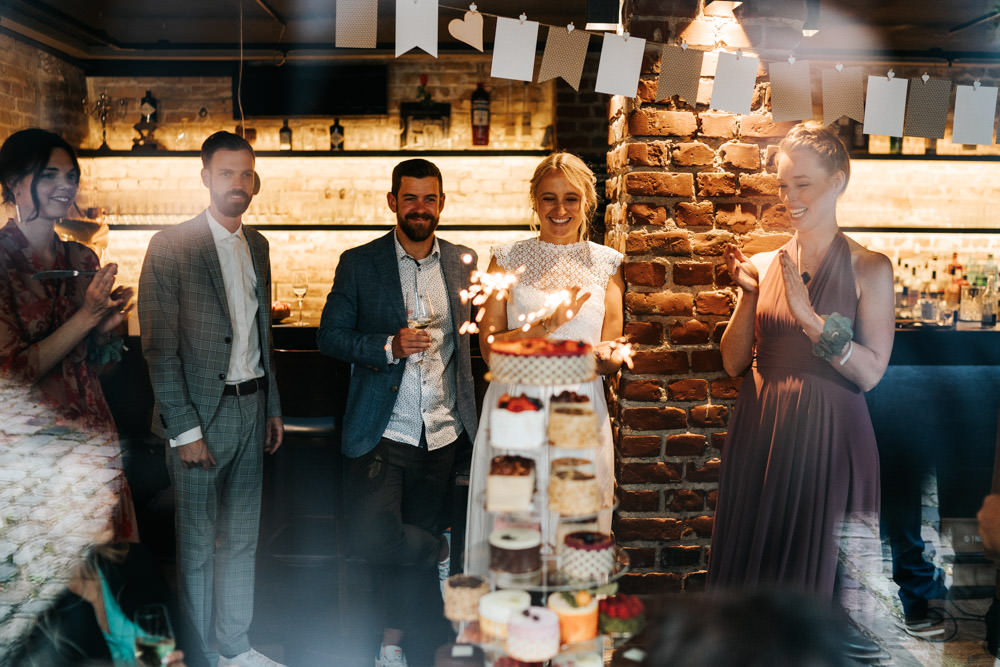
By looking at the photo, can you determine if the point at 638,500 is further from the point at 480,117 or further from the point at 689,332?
the point at 480,117

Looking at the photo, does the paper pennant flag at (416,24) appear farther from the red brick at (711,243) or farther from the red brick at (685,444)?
the red brick at (685,444)

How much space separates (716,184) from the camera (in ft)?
8.39

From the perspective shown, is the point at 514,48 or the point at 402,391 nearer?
the point at 514,48

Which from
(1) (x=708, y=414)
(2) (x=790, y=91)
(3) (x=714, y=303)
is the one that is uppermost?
(2) (x=790, y=91)

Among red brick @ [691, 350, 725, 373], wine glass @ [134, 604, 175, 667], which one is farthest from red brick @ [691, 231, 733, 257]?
wine glass @ [134, 604, 175, 667]

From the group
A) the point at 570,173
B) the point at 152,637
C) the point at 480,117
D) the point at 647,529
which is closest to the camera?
the point at 152,637

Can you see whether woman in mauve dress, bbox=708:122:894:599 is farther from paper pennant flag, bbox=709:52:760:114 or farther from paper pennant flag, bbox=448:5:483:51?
paper pennant flag, bbox=448:5:483:51

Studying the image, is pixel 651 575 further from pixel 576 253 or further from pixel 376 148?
pixel 376 148

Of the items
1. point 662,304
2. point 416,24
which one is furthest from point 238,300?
point 662,304

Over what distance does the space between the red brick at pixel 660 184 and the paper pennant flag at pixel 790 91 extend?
0.35 metres

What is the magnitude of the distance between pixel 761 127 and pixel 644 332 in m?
0.81

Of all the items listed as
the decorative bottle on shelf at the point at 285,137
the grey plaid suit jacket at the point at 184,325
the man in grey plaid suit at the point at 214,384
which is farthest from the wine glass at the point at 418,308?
the decorative bottle on shelf at the point at 285,137

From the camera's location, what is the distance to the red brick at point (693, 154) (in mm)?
2537

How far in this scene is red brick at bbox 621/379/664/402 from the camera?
2.60 m
